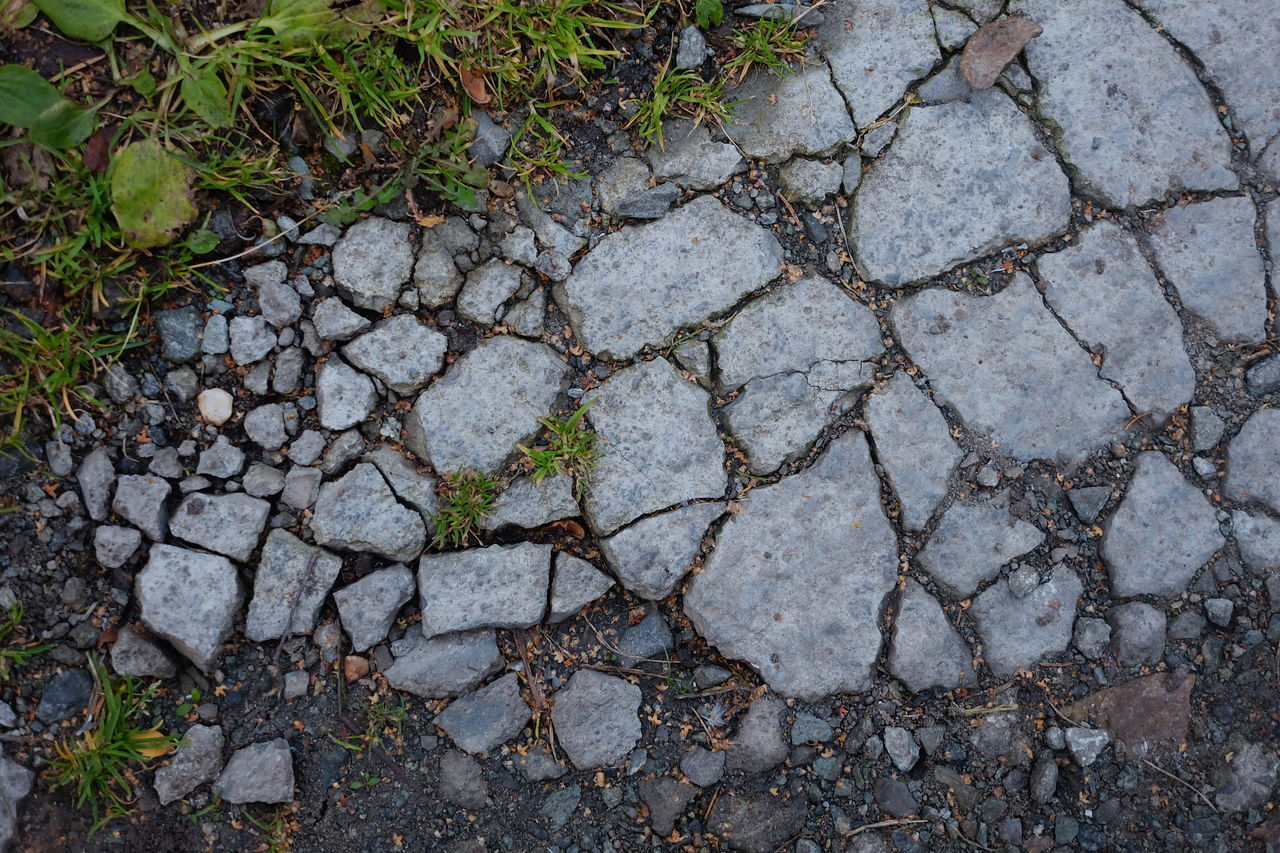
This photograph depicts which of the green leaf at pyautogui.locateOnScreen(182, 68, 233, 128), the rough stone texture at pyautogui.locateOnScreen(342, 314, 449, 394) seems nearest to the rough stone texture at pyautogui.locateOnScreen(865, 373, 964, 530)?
the rough stone texture at pyautogui.locateOnScreen(342, 314, 449, 394)

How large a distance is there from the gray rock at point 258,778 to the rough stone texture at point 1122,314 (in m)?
2.11

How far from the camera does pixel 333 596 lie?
1956 mm

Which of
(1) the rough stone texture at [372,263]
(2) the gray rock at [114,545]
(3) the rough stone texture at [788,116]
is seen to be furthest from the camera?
(3) the rough stone texture at [788,116]

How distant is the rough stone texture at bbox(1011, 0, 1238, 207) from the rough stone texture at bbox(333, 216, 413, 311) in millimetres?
1638

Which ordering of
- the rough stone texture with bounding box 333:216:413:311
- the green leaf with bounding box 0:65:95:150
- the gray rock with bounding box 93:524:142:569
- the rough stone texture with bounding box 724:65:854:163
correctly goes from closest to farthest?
the green leaf with bounding box 0:65:95:150, the gray rock with bounding box 93:524:142:569, the rough stone texture with bounding box 333:216:413:311, the rough stone texture with bounding box 724:65:854:163

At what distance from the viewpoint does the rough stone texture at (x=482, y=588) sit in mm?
1945

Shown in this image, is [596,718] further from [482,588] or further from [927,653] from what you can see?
[927,653]

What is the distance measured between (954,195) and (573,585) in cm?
133

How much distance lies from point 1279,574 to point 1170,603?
258mm

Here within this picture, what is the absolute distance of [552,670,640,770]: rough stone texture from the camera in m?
1.95

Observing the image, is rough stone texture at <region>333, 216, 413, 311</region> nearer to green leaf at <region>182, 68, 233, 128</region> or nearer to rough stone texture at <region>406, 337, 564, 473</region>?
rough stone texture at <region>406, 337, 564, 473</region>

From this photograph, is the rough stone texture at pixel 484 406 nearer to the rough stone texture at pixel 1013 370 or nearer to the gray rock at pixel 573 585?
the gray rock at pixel 573 585

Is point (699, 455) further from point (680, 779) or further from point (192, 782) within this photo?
point (192, 782)

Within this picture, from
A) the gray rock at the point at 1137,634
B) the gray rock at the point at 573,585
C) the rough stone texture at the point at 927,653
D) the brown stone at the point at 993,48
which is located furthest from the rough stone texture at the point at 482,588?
the brown stone at the point at 993,48
